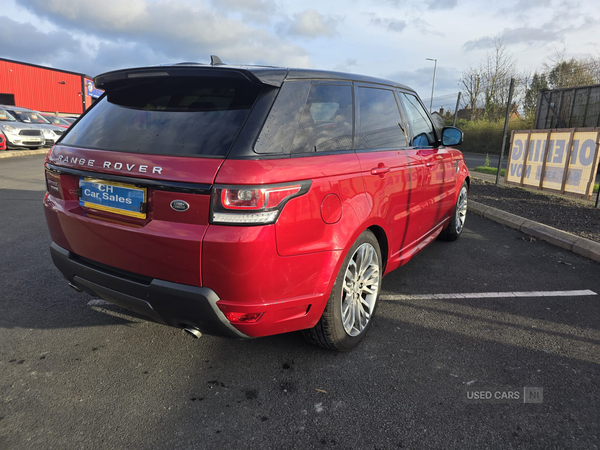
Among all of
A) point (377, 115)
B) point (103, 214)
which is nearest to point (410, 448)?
point (103, 214)

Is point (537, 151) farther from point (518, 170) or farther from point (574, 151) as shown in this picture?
point (574, 151)

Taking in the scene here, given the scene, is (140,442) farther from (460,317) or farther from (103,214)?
(460,317)

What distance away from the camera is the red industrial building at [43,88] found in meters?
35.6

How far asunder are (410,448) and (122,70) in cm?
260

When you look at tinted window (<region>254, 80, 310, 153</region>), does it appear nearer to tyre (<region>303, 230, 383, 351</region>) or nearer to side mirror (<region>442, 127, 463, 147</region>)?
tyre (<region>303, 230, 383, 351</region>)

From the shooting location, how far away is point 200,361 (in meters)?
2.64

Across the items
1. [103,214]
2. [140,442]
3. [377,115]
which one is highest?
[377,115]

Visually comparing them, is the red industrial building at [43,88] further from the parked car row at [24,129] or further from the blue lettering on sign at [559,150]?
the blue lettering on sign at [559,150]

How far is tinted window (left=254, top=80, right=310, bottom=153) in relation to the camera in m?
2.15

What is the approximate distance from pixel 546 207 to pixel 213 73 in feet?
24.3

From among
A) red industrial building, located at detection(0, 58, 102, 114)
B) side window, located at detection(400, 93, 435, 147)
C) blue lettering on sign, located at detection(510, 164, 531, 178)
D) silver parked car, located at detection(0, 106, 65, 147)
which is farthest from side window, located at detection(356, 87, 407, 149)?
red industrial building, located at detection(0, 58, 102, 114)

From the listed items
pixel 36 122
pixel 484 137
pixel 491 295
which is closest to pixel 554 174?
pixel 491 295

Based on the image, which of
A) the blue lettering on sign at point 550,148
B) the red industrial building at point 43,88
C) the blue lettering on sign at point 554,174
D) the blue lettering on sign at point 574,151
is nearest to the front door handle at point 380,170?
the blue lettering on sign at point 574,151

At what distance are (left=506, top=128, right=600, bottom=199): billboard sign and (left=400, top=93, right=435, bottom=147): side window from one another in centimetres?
565
